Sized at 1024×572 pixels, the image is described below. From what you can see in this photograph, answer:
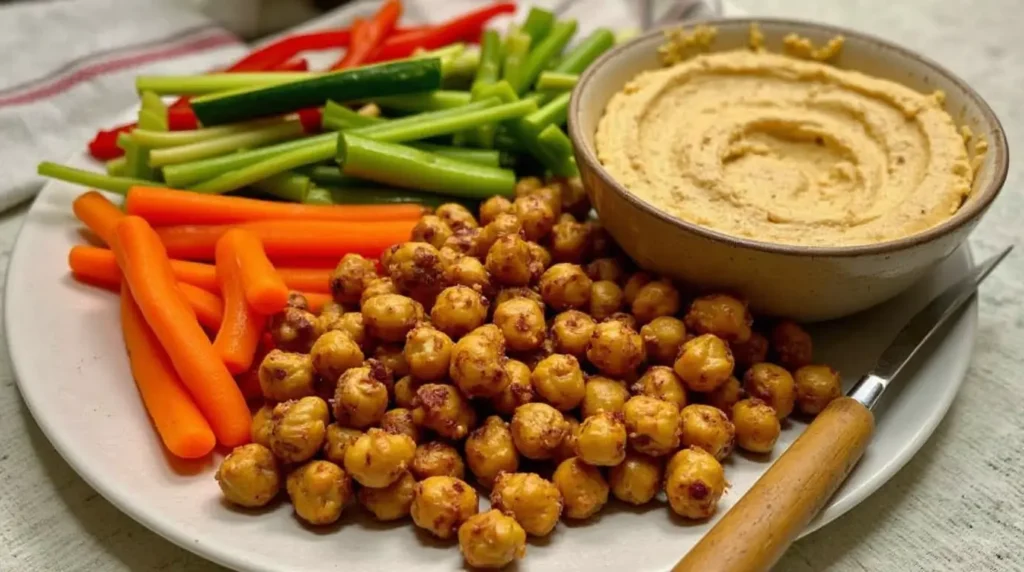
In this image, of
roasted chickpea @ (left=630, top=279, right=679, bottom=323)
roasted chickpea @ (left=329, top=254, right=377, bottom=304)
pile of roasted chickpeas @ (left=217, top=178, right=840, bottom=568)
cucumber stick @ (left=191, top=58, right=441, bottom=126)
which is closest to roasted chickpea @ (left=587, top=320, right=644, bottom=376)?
pile of roasted chickpeas @ (left=217, top=178, right=840, bottom=568)

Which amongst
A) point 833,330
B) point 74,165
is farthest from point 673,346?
point 74,165

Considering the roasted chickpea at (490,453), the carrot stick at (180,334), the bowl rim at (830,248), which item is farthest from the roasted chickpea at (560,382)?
the carrot stick at (180,334)

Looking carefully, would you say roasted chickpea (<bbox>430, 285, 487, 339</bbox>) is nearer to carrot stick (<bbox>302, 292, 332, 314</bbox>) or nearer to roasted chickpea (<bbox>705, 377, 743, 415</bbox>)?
carrot stick (<bbox>302, 292, 332, 314</bbox>)

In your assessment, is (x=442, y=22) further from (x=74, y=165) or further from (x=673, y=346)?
(x=673, y=346)

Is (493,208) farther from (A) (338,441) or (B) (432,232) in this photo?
(A) (338,441)

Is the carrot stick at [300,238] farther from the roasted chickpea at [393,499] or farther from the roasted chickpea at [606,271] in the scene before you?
the roasted chickpea at [393,499]

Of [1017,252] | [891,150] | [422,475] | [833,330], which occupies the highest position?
[891,150]
